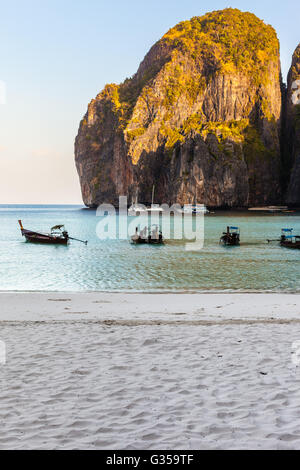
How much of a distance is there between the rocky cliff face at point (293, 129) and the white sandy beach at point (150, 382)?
157733mm

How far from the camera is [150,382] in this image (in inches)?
271

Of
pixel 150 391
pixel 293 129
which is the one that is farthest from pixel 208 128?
pixel 150 391

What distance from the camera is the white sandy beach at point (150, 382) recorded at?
5.16 meters

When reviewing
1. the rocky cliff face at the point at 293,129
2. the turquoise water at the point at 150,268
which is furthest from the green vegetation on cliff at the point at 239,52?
the turquoise water at the point at 150,268

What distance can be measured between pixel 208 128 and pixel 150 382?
16776 cm

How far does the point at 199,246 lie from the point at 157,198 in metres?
131

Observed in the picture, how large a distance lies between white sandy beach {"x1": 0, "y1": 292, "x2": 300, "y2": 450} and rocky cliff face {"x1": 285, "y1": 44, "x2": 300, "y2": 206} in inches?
6210

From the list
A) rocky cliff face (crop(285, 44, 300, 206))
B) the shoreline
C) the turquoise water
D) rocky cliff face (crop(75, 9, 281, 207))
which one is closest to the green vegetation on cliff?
rocky cliff face (crop(75, 9, 281, 207))

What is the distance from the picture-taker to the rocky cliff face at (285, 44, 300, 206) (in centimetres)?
16048

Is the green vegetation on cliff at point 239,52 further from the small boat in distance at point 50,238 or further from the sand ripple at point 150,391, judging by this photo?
the sand ripple at point 150,391

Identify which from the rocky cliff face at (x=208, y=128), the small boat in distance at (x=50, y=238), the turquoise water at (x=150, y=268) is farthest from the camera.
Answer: the rocky cliff face at (x=208, y=128)

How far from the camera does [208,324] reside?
1139 cm

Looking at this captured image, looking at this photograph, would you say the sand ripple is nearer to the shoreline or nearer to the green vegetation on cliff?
the shoreline

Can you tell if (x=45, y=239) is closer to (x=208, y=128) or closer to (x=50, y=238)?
(x=50, y=238)
